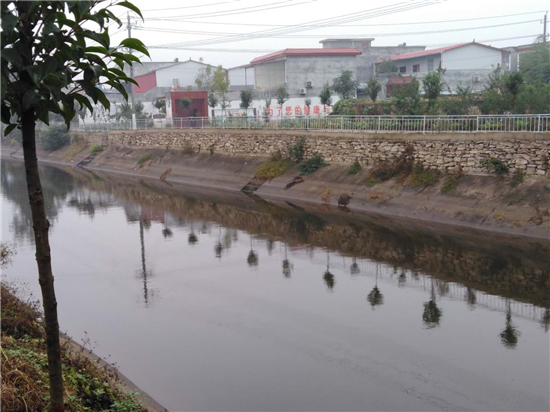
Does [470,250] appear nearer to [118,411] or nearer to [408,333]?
[408,333]

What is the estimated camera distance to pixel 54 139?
5309cm

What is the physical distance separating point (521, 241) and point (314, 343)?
9.50 meters

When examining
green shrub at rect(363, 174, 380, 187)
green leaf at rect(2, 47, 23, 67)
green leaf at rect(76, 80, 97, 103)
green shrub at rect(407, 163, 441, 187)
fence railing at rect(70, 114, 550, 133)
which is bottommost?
green shrub at rect(363, 174, 380, 187)

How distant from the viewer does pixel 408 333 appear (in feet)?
37.1

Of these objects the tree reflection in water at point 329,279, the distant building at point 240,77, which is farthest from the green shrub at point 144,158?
the distant building at point 240,77

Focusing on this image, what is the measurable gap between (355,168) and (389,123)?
2408 millimetres

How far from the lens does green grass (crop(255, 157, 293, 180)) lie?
29634mm

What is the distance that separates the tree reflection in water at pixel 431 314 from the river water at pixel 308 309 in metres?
0.04

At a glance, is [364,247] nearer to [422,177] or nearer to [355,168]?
[422,177]

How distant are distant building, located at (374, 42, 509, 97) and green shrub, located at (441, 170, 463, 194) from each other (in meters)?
25.6

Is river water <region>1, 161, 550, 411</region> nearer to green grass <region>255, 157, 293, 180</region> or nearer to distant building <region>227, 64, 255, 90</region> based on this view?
green grass <region>255, 157, 293, 180</region>

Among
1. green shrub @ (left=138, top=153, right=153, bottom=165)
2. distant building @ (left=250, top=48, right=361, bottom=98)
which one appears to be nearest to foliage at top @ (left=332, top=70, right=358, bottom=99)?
distant building @ (left=250, top=48, right=361, bottom=98)

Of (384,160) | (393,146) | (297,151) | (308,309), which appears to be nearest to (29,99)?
(308,309)

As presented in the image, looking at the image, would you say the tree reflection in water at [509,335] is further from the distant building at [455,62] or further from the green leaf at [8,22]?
the distant building at [455,62]
